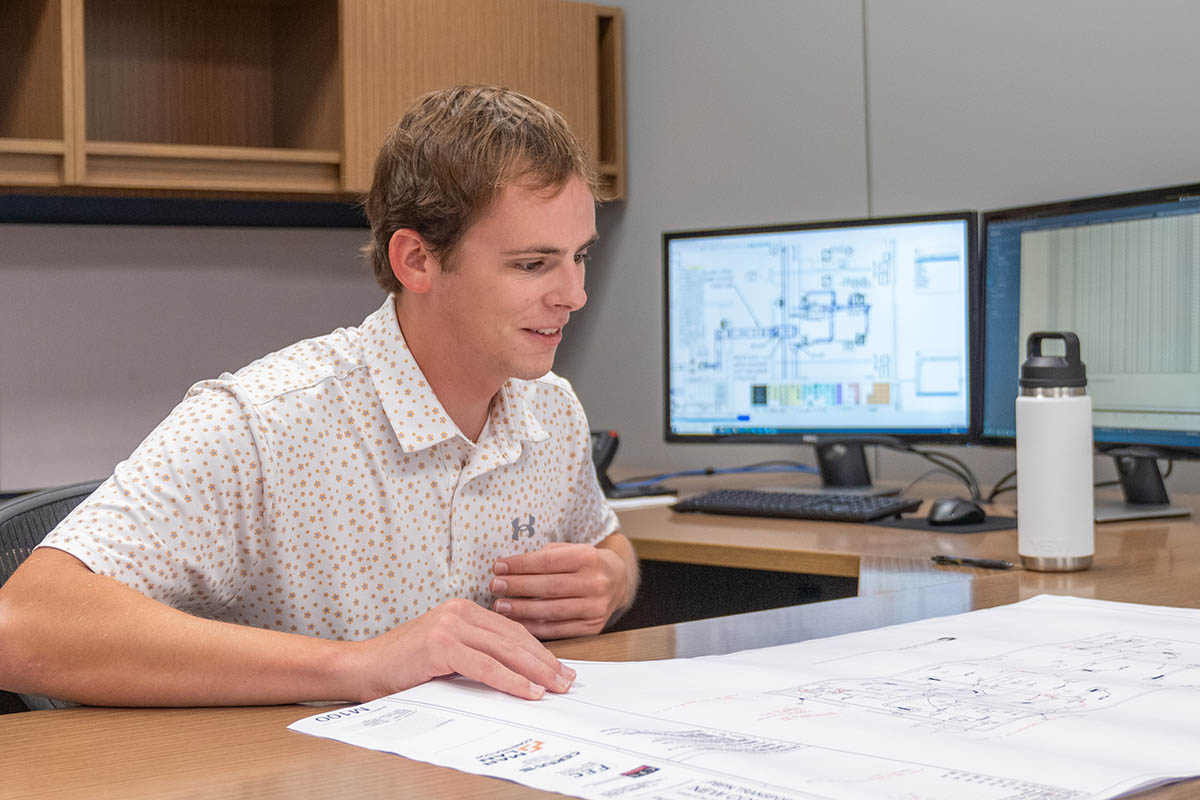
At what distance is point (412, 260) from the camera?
1.23m

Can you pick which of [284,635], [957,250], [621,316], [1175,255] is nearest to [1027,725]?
[284,635]

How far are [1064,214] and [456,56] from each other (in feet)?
3.98

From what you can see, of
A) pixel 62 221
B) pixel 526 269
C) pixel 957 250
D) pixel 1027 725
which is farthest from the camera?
pixel 62 221

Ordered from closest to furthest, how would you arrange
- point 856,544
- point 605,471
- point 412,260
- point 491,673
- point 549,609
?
point 491,673, point 549,609, point 412,260, point 856,544, point 605,471

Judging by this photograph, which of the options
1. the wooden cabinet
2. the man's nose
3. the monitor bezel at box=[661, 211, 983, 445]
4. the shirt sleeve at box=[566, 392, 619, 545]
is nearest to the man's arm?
the man's nose

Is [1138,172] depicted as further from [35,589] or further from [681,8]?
[35,589]

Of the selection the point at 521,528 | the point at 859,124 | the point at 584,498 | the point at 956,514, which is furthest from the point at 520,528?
the point at 859,124

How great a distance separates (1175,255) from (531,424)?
903 millimetres

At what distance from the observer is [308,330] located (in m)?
2.72

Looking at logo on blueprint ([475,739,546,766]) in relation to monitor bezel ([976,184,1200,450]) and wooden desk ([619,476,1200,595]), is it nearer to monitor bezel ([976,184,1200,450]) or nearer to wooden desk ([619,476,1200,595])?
wooden desk ([619,476,1200,595])

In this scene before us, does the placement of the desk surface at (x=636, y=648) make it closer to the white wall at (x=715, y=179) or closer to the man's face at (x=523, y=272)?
the man's face at (x=523, y=272)

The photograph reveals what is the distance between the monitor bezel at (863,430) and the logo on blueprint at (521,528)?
34.3 inches

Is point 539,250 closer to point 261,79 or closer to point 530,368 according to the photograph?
point 530,368

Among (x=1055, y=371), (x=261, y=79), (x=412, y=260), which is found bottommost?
(x=1055, y=371)
